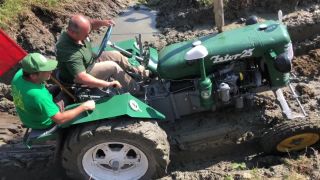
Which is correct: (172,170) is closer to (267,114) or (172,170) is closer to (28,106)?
(267,114)

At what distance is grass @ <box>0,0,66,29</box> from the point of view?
847cm

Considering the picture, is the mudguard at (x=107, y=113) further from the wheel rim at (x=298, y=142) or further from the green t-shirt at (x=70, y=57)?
the wheel rim at (x=298, y=142)

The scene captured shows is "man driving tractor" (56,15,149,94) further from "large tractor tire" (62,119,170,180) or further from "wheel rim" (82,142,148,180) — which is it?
"wheel rim" (82,142,148,180)

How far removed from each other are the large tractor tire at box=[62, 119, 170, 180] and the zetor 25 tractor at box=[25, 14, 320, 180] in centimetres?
1

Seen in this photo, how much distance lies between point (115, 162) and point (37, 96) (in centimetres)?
118

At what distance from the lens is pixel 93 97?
18.3 feet

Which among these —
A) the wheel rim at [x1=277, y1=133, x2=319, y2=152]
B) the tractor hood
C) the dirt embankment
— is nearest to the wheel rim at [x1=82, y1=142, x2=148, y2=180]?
the tractor hood

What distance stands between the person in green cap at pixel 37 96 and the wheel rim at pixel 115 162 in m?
0.52

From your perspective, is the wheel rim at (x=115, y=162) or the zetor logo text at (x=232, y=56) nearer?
the wheel rim at (x=115, y=162)

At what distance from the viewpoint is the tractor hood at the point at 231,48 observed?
5551mm

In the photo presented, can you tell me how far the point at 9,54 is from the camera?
203 inches

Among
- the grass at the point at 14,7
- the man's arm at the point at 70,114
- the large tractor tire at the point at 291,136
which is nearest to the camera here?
the man's arm at the point at 70,114

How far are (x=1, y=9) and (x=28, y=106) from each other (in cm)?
429

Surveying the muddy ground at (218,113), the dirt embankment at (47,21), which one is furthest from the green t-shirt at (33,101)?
the dirt embankment at (47,21)
